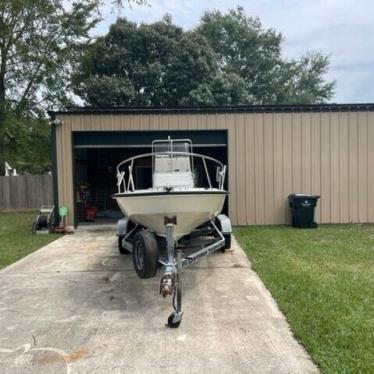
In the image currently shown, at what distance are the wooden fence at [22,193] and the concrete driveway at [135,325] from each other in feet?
40.8

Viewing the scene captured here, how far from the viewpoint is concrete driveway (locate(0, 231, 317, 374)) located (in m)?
3.26

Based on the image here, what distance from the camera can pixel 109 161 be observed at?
17.0 meters

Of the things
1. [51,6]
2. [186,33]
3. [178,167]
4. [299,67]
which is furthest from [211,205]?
[299,67]

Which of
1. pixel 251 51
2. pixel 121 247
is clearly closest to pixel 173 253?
pixel 121 247

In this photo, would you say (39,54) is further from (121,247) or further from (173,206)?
(173,206)

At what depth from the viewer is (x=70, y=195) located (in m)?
11.1

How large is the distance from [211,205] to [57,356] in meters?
2.94

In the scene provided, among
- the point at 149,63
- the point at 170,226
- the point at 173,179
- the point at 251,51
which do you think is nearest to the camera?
the point at 170,226

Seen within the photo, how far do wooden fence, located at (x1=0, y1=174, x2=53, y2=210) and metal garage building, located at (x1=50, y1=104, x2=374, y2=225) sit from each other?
797cm

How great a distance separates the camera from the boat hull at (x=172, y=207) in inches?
200

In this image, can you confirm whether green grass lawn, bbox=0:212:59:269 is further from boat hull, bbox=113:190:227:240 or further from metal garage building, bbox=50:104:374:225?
boat hull, bbox=113:190:227:240

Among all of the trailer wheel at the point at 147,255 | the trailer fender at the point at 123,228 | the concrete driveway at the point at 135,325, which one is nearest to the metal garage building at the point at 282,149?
the trailer fender at the point at 123,228

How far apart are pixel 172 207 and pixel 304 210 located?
21.0ft

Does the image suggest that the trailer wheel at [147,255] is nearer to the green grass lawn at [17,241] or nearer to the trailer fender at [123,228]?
the trailer fender at [123,228]
